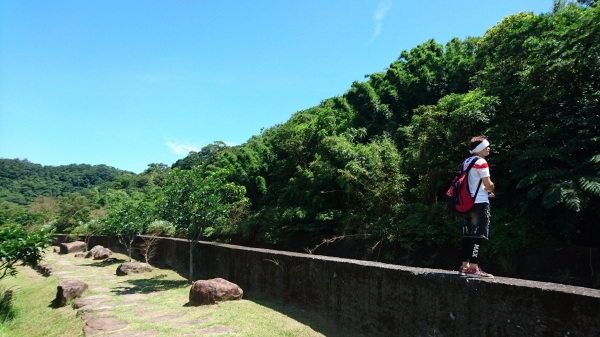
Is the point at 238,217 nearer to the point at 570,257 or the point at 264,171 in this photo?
the point at 264,171

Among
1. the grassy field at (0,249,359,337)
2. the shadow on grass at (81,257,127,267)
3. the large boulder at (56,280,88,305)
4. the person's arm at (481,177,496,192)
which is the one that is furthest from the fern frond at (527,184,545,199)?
the shadow on grass at (81,257,127,267)

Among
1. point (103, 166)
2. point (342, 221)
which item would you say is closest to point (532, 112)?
point (342, 221)

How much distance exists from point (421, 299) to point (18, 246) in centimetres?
875

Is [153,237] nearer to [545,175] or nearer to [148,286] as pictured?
[148,286]

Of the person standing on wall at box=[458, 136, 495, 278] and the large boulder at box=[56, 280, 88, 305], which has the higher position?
the person standing on wall at box=[458, 136, 495, 278]

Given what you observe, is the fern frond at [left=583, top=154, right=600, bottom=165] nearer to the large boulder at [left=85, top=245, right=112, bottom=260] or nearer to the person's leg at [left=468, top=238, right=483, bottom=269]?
the person's leg at [left=468, top=238, right=483, bottom=269]

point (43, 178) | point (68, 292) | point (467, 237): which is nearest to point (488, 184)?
point (467, 237)

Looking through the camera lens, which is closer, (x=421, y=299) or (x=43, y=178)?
(x=421, y=299)

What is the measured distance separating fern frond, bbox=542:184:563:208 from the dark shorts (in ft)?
A: 5.49

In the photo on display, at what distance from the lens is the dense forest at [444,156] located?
522 centimetres

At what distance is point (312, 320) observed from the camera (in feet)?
17.4

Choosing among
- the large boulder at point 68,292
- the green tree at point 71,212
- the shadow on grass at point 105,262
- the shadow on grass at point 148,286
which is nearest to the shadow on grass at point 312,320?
the shadow on grass at point 148,286

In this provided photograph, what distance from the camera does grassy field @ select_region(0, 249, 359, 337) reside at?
16.7ft

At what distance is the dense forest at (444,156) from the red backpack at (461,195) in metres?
1.81
